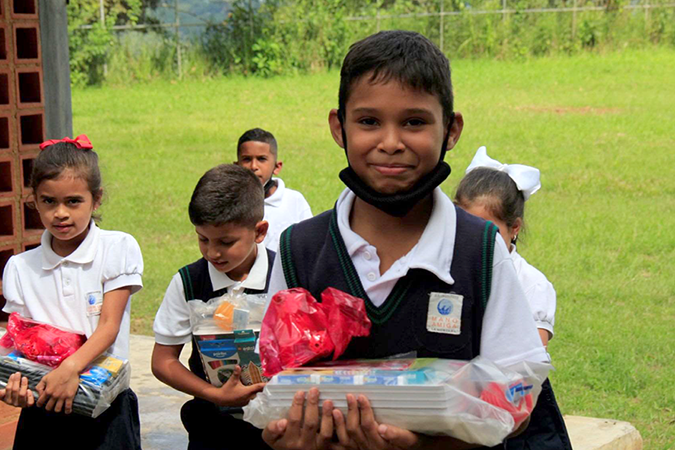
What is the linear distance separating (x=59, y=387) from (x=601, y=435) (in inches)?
89.8

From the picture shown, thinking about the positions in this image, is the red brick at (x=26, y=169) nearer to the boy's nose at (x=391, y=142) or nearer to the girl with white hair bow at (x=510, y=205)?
the girl with white hair bow at (x=510, y=205)

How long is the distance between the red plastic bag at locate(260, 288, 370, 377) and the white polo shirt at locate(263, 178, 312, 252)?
2.77 metres

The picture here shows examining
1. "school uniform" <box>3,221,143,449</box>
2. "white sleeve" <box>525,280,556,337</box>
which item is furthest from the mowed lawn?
"white sleeve" <box>525,280,556,337</box>

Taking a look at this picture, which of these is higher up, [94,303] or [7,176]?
[7,176]

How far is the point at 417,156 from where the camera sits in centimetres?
199

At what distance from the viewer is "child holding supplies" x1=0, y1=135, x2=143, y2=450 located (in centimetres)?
324

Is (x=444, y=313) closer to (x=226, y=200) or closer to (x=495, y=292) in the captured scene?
(x=495, y=292)

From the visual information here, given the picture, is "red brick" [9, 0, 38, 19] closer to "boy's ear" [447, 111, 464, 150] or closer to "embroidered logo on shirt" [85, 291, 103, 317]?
"embroidered logo on shirt" [85, 291, 103, 317]

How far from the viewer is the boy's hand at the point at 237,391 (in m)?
2.72

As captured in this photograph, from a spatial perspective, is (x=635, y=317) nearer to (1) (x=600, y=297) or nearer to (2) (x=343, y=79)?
(1) (x=600, y=297)

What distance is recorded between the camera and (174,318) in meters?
2.98

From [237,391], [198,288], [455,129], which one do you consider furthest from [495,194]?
[455,129]

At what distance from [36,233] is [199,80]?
15.9 metres

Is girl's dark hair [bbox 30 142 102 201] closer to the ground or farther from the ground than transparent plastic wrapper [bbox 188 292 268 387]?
farther from the ground
